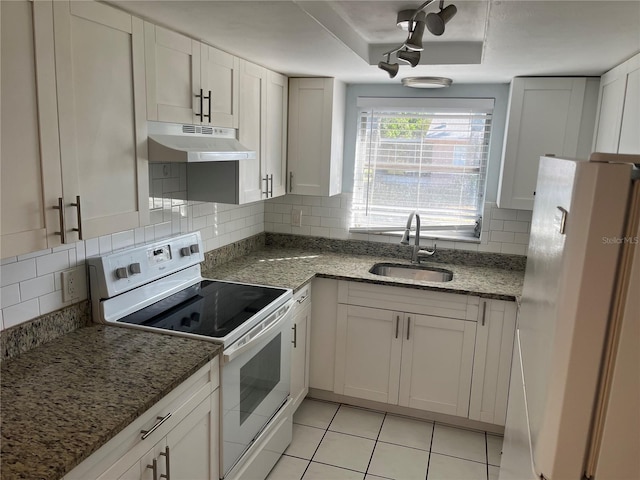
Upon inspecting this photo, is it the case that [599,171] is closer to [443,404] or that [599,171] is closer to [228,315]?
[228,315]

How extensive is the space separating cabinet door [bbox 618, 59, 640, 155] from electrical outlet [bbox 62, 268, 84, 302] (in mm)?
2310

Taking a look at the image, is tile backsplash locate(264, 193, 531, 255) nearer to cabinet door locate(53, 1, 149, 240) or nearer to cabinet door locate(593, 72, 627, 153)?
cabinet door locate(593, 72, 627, 153)

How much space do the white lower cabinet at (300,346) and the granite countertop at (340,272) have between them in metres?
0.13

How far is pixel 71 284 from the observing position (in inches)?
77.5

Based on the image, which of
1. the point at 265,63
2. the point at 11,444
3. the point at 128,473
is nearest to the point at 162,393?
the point at 128,473

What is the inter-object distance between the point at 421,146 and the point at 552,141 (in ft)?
2.86

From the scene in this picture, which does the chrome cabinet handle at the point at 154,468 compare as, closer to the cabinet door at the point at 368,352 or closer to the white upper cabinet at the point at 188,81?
the white upper cabinet at the point at 188,81

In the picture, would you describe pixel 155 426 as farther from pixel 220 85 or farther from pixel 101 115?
pixel 220 85

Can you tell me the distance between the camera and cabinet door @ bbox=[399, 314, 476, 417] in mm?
2893

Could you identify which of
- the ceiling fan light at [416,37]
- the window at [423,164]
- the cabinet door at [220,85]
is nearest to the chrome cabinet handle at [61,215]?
the cabinet door at [220,85]

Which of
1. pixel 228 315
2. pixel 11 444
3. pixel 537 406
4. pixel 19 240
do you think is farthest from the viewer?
pixel 228 315

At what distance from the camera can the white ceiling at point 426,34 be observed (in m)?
1.62

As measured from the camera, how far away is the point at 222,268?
3.06m

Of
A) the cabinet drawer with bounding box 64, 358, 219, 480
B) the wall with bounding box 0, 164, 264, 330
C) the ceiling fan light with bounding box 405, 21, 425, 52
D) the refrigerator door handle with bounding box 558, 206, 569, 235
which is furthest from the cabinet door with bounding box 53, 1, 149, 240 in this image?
the refrigerator door handle with bounding box 558, 206, 569, 235
